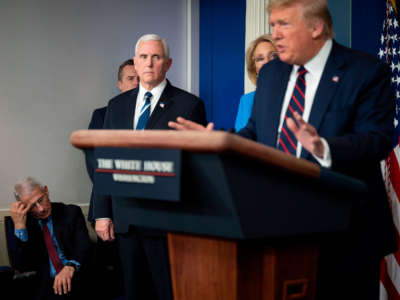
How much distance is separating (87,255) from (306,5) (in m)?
2.54

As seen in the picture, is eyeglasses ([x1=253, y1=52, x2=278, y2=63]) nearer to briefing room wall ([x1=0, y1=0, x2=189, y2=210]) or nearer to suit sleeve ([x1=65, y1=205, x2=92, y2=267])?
suit sleeve ([x1=65, y1=205, x2=92, y2=267])

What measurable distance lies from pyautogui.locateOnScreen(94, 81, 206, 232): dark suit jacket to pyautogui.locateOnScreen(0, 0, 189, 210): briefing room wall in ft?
6.76

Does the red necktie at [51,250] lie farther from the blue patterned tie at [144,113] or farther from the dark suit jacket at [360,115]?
the dark suit jacket at [360,115]

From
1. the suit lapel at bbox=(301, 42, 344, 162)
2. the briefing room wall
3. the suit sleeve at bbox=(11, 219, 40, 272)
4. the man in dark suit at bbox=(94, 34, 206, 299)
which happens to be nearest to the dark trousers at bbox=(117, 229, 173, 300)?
the man in dark suit at bbox=(94, 34, 206, 299)

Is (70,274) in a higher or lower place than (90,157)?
lower

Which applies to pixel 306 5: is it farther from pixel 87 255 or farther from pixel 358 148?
pixel 87 255

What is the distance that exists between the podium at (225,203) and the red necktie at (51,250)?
2357mm

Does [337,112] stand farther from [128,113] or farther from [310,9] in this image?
[128,113]

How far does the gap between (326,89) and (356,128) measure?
5.3 inches

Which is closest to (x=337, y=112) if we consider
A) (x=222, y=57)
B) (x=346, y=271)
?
(x=346, y=271)

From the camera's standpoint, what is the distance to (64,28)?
4605 millimetres

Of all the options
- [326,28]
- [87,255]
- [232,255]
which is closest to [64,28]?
[87,255]

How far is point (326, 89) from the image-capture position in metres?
1.45

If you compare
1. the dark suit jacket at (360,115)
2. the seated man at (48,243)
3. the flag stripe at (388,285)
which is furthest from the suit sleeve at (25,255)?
the dark suit jacket at (360,115)
